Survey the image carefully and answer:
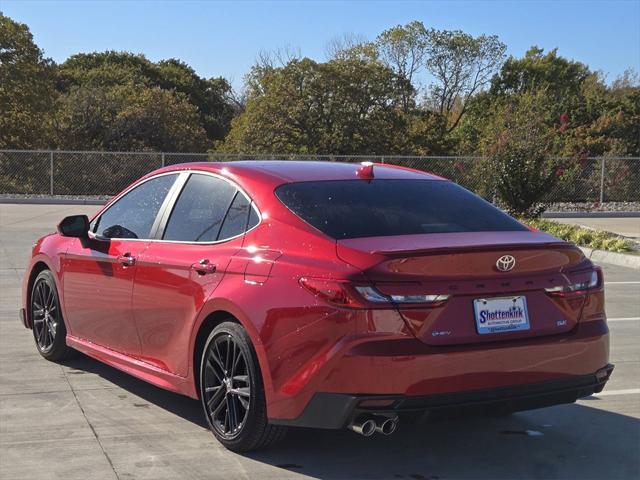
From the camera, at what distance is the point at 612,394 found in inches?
234

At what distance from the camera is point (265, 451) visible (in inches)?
180

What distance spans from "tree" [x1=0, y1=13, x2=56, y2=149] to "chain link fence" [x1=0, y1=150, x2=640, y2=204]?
4.18 meters

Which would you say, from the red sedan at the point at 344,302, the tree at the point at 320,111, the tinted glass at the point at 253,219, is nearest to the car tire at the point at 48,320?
the red sedan at the point at 344,302

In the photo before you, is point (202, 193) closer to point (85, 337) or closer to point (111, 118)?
point (85, 337)

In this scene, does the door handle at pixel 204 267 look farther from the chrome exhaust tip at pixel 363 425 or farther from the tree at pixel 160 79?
the tree at pixel 160 79

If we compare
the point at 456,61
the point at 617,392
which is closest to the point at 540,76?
the point at 456,61

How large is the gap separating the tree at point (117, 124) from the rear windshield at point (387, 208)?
28537 millimetres

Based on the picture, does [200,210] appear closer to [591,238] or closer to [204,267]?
[204,267]

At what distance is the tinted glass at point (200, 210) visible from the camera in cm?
494

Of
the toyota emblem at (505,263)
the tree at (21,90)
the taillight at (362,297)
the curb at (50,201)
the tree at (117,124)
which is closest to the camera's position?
the taillight at (362,297)

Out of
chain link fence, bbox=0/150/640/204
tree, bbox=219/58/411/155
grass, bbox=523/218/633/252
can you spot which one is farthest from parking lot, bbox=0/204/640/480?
tree, bbox=219/58/411/155

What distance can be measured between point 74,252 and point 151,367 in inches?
53.3

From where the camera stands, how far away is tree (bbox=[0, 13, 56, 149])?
30.7 meters

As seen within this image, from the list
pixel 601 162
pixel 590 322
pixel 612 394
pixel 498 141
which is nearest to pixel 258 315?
pixel 590 322
